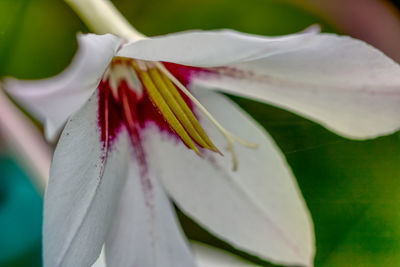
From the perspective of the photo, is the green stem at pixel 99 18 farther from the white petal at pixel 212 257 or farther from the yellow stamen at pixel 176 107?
the white petal at pixel 212 257

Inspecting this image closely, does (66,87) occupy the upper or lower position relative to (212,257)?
upper

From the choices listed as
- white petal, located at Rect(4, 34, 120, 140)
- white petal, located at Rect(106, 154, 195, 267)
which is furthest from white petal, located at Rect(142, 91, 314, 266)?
white petal, located at Rect(4, 34, 120, 140)

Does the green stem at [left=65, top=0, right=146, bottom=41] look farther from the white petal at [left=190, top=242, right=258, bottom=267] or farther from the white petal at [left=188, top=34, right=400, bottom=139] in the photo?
the white petal at [left=190, top=242, right=258, bottom=267]

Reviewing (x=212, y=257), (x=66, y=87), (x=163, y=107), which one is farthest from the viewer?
(x=212, y=257)

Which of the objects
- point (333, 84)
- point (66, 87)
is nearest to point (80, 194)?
point (66, 87)

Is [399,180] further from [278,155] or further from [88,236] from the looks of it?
[88,236]

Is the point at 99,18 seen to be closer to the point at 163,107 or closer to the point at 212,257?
the point at 163,107
